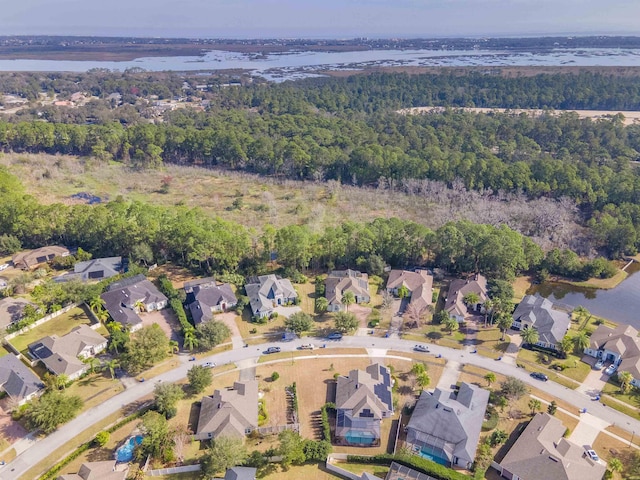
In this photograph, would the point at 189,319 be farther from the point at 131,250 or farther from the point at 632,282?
the point at 632,282

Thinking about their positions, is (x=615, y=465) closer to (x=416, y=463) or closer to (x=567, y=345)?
(x=567, y=345)

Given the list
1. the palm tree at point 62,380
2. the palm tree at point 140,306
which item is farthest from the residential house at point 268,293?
the palm tree at point 62,380

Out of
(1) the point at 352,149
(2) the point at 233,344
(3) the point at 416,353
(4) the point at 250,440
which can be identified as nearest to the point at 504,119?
(1) the point at 352,149

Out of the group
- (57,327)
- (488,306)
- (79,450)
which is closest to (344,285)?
(488,306)

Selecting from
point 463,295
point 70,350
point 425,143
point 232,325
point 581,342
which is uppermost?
point 425,143

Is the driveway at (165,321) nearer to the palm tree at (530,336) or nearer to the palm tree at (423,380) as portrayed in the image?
the palm tree at (423,380)

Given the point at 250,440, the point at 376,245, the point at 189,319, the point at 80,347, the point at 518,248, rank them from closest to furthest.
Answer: the point at 250,440, the point at 80,347, the point at 189,319, the point at 518,248, the point at 376,245
